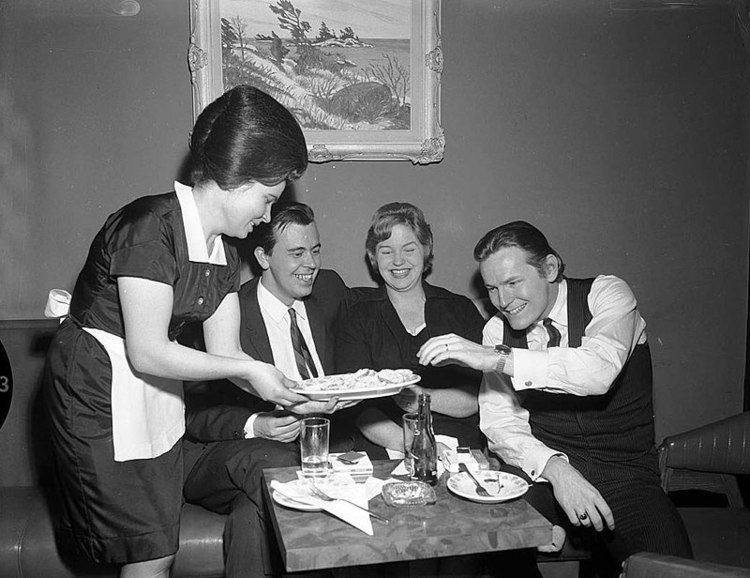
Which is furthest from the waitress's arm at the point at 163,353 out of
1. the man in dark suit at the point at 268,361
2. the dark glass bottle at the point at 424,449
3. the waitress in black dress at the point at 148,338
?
the man in dark suit at the point at 268,361

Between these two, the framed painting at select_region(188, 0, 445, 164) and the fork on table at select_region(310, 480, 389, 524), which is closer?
the fork on table at select_region(310, 480, 389, 524)

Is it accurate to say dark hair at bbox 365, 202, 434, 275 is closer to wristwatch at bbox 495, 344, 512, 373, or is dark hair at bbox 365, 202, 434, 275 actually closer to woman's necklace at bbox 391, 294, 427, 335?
woman's necklace at bbox 391, 294, 427, 335

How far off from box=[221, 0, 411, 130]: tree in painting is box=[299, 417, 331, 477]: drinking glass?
1836 mm

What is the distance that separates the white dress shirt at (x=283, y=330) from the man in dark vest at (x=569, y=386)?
29.9 inches

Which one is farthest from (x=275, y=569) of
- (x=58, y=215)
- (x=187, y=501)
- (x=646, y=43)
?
(x=646, y=43)

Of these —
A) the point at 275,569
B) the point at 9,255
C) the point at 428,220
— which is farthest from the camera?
the point at 428,220

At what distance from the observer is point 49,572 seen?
2699 millimetres

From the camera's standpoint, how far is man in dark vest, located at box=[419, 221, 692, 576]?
246 cm

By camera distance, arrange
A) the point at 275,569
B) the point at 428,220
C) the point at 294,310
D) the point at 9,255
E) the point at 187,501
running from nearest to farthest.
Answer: the point at 275,569 < the point at 187,501 < the point at 294,310 < the point at 9,255 < the point at 428,220

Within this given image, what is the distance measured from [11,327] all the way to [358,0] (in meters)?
2.12

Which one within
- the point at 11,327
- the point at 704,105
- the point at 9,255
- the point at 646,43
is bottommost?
the point at 11,327

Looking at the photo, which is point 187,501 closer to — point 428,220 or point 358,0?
point 428,220

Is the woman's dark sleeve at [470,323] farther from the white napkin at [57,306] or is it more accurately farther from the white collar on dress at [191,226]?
the white napkin at [57,306]

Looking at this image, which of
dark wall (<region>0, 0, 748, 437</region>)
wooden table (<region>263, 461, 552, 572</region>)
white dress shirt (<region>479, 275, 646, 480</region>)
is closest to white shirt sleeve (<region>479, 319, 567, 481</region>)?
white dress shirt (<region>479, 275, 646, 480</region>)
